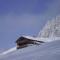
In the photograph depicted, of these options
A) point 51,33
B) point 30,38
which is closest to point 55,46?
point 51,33

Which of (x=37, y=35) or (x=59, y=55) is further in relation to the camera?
(x=37, y=35)

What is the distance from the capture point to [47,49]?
3.06m

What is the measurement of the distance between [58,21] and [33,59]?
4.46 feet

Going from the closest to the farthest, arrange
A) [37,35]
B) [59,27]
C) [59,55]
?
[59,55], [59,27], [37,35]

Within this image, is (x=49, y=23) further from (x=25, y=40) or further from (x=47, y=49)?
(x=47, y=49)

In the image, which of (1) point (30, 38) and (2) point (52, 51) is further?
(1) point (30, 38)

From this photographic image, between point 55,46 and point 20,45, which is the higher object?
point 20,45

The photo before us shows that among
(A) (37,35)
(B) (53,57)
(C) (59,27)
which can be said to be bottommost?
(B) (53,57)

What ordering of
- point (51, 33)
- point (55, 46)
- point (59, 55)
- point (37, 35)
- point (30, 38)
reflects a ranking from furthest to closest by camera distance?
point (37, 35), point (30, 38), point (51, 33), point (55, 46), point (59, 55)

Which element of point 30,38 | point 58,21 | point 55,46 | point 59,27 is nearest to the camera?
point 55,46

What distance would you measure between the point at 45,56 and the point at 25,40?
6.21 feet

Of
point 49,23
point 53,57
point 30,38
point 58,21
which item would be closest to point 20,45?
point 30,38

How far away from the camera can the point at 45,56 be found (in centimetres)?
287

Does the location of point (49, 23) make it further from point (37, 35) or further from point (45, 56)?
point (45, 56)
